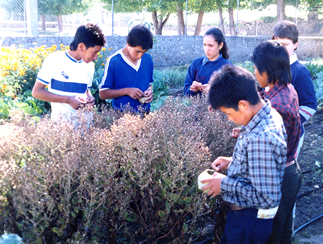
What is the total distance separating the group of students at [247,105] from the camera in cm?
167

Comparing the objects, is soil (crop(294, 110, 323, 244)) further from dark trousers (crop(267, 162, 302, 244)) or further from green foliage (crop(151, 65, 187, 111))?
green foliage (crop(151, 65, 187, 111))

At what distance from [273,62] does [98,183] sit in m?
1.24

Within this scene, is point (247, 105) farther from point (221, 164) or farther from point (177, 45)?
point (177, 45)

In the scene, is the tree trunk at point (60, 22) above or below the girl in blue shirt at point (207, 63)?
above

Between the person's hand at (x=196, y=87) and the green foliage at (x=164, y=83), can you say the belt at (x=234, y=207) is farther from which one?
the green foliage at (x=164, y=83)

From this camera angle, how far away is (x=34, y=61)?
6.06m

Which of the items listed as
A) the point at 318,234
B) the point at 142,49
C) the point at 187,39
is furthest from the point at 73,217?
the point at 187,39

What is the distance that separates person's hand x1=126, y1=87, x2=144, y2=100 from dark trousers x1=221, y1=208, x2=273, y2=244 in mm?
1530

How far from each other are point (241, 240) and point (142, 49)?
186cm

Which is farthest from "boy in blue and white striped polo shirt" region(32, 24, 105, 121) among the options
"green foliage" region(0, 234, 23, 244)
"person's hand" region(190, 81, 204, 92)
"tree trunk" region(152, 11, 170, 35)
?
"tree trunk" region(152, 11, 170, 35)

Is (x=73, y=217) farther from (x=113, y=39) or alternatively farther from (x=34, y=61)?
(x=113, y=39)

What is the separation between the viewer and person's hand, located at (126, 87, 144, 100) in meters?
3.10

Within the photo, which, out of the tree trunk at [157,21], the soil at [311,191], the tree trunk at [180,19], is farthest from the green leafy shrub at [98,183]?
the tree trunk at [157,21]

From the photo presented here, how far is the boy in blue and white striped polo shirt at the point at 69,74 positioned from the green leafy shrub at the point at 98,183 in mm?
419
